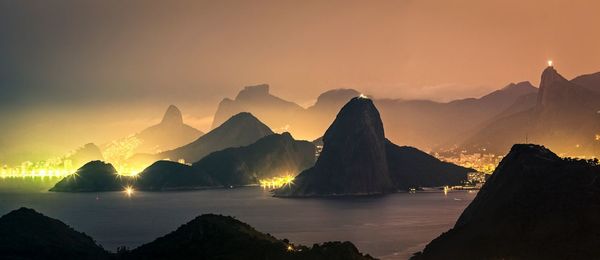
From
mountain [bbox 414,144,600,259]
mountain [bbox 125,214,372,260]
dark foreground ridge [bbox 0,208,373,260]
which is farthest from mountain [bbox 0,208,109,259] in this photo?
mountain [bbox 414,144,600,259]

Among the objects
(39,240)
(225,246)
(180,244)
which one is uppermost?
(39,240)

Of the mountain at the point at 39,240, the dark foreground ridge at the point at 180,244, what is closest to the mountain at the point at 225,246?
the dark foreground ridge at the point at 180,244

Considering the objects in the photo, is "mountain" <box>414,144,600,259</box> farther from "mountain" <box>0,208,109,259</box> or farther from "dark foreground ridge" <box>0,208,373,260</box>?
"mountain" <box>0,208,109,259</box>

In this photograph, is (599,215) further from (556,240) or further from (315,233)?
(315,233)

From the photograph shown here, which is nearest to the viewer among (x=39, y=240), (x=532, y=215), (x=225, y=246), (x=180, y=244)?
(x=225, y=246)

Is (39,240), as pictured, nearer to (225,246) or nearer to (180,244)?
(180,244)

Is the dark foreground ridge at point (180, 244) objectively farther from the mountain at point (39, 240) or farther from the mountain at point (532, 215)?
the mountain at point (532, 215)

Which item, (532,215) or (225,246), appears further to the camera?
(532,215)

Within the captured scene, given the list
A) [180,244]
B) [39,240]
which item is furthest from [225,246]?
[39,240]
